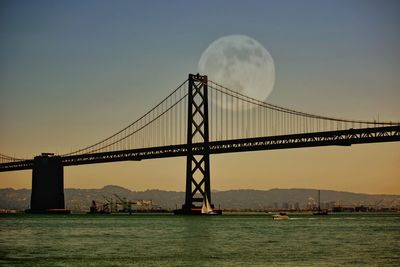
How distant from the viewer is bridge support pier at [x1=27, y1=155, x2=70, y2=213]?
114 metres

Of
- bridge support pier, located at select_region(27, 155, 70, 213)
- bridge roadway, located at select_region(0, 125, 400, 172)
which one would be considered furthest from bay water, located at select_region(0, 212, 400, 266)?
bridge support pier, located at select_region(27, 155, 70, 213)

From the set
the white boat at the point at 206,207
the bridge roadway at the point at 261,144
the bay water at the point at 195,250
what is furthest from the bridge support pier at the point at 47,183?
the bay water at the point at 195,250

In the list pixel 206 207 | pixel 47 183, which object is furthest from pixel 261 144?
pixel 47 183

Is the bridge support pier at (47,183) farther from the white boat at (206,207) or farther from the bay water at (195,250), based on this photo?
the bay water at (195,250)

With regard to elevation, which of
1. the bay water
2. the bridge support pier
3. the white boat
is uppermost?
the bridge support pier

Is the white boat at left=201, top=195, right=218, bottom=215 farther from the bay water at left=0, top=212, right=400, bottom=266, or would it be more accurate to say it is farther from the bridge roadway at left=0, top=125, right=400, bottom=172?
the bay water at left=0, top=212, right=400, bottom=266

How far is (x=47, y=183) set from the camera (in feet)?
376

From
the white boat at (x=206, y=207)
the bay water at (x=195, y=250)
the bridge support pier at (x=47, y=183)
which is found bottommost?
the bay water at (x=195, y=250)

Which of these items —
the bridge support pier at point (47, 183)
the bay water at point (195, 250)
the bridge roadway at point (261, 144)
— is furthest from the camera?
the bridge support pier at point (47, 183)

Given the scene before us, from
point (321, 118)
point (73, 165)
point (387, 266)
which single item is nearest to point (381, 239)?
point (387, 266)

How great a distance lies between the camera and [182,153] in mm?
93062

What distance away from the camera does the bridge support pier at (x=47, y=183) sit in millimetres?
114312

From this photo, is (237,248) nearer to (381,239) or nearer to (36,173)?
(381,239)

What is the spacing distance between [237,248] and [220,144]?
1826 inches
